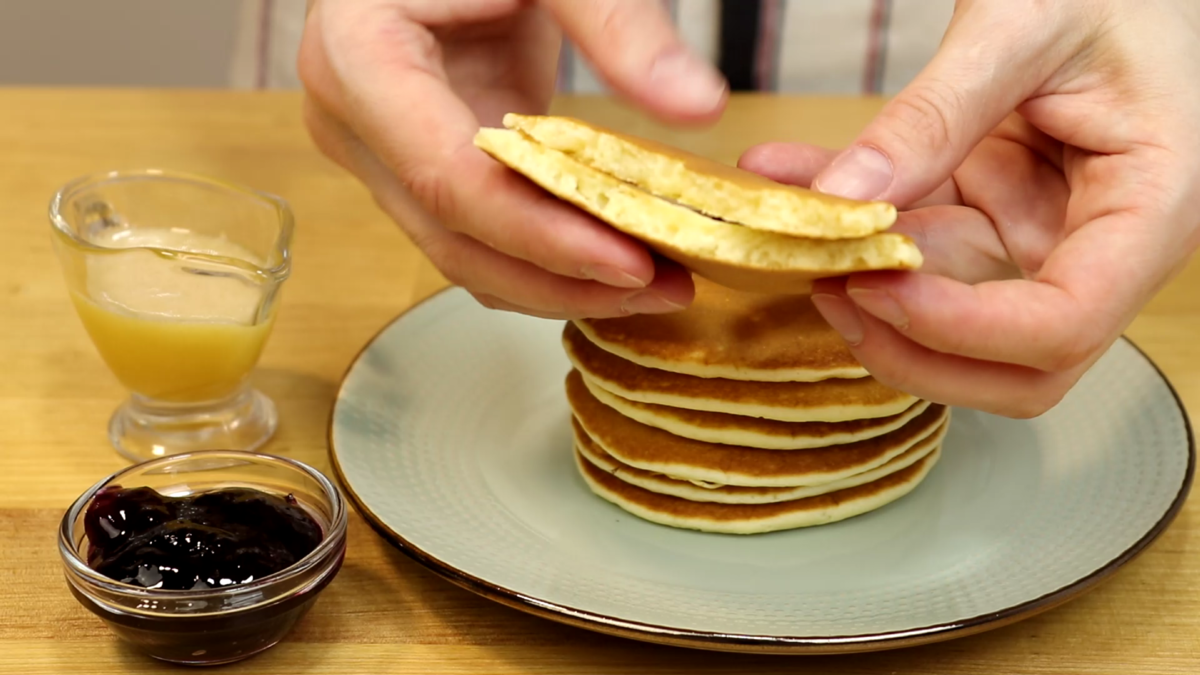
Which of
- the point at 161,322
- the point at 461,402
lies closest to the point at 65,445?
the point at 161,322

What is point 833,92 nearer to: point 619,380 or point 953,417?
point 953,417

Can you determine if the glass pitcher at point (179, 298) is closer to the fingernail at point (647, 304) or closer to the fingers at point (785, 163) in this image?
the fingernail at point (647, 304)

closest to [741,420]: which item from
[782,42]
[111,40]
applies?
[782,42]

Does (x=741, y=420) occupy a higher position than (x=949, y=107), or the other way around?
(x=949, y=107)

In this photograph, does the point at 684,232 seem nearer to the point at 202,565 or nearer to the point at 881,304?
the point at 881,304

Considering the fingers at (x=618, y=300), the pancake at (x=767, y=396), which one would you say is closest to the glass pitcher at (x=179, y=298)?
the fingers at (x=618, y=300)
